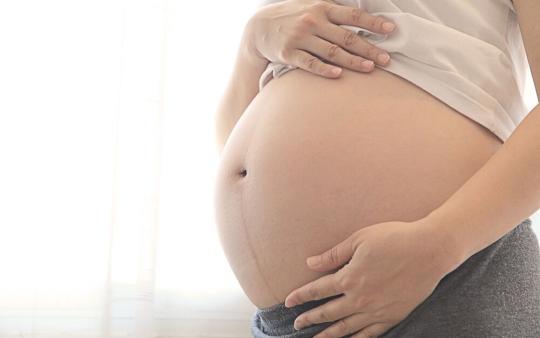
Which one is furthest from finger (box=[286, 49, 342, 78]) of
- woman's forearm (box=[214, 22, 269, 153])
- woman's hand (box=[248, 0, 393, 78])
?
woman's forearm (box=[214, 22, 269, 153])

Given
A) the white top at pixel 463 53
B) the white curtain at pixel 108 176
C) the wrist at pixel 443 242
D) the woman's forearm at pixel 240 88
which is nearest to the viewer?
the wrist at pixel 443 242

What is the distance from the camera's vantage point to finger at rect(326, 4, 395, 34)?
101 centimetres

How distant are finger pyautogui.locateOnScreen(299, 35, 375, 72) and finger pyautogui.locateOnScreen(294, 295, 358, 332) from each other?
31 centimetres

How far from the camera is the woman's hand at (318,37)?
39.6 inches

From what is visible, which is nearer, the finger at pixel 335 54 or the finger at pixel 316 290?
the finger at pixel 316 290

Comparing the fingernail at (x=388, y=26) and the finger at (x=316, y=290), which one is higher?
the fingernail at (x=388, y=26)

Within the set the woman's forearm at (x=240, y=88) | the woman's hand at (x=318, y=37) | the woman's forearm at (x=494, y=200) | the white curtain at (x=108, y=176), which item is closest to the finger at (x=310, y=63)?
the woman's hand at (x=318, y=37)

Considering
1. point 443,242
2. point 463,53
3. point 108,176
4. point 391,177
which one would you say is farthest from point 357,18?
point 108,176

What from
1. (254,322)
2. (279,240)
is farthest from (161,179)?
(279,240)

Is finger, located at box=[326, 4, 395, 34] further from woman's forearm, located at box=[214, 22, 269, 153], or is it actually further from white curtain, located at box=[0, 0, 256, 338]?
white curtain, located at box=[0, 0, 256, 338]

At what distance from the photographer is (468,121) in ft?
3.11

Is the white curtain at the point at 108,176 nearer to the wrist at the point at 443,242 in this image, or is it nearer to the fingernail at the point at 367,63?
the fingernail at the point at 367,63

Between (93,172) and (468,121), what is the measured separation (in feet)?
2.83

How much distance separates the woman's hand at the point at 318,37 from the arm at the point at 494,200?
0.71ft
